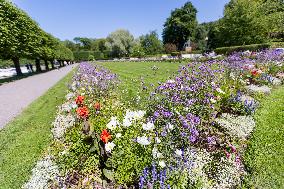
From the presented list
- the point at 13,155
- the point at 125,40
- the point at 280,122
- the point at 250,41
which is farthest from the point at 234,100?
the point at 125,40

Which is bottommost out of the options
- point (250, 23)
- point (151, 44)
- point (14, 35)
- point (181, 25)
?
point (151, 44)

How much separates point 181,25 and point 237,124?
92.4 meters

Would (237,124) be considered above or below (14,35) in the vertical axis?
below

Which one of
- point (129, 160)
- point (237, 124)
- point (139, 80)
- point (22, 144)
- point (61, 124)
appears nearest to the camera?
point (129, 160)

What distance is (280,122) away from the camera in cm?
670

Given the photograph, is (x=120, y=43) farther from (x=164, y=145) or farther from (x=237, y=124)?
(x=164, y=145)

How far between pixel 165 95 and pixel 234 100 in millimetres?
1997

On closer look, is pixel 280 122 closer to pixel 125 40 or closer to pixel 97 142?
pixel 97 142

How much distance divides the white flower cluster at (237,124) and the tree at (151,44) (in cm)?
7496

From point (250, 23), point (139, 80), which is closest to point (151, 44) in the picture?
point (250, 23)

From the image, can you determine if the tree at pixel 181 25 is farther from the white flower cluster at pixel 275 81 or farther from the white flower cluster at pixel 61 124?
the white flower cluster at pixel 61 124

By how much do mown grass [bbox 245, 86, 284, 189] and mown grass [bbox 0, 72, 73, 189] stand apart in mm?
4209

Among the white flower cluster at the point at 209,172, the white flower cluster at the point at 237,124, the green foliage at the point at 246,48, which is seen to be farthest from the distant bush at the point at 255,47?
the white flower cluster at the point at 209,172

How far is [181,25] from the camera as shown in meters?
93.9
